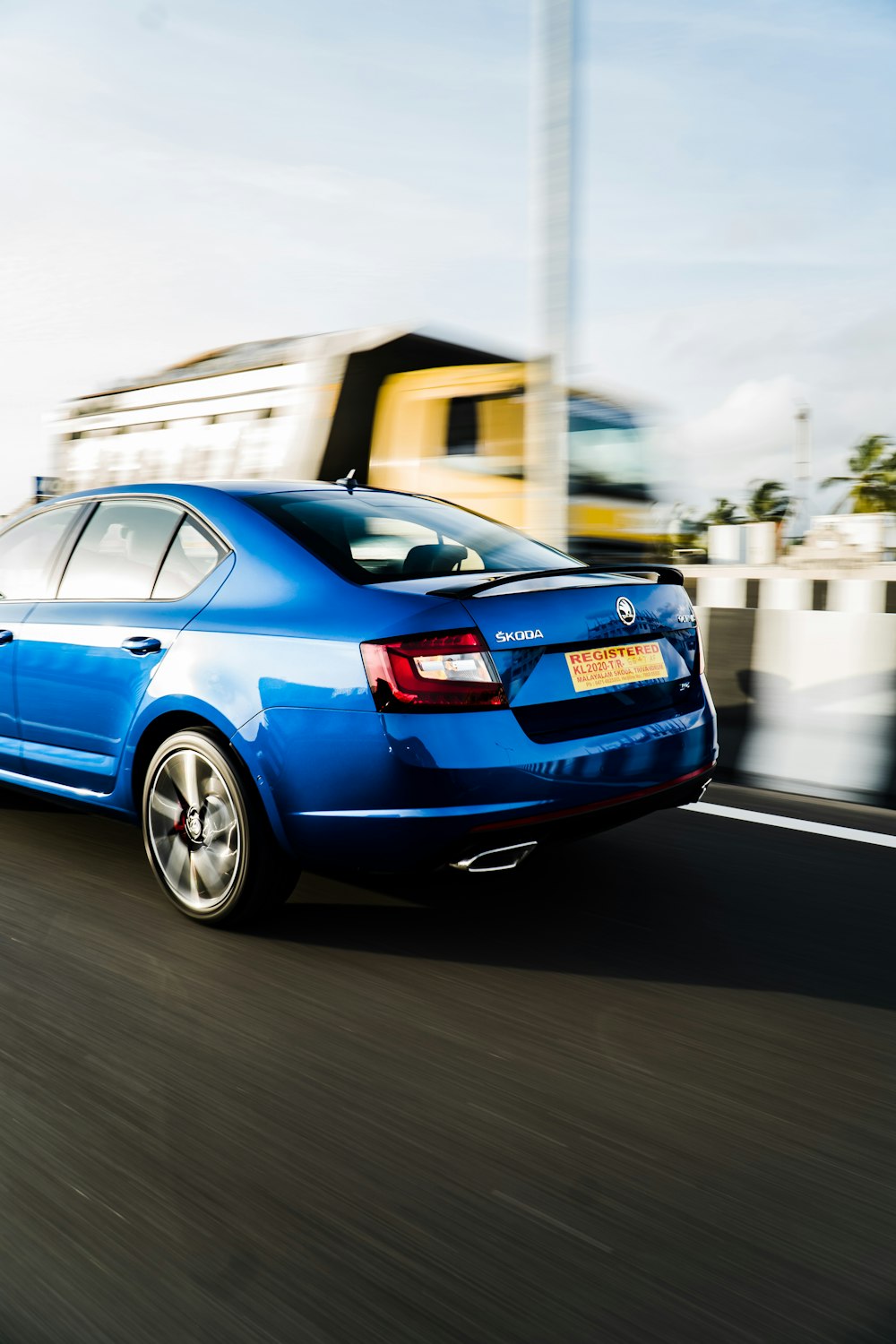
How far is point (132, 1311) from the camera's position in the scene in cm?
214

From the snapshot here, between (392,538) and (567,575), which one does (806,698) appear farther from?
(392,538)

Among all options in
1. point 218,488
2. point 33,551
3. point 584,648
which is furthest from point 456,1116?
point 33,551

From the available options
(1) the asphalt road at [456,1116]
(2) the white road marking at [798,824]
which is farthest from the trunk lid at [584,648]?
(2) the white road marking at [798,824]

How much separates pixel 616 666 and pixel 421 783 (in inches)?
30.8

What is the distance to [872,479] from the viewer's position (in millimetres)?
60969

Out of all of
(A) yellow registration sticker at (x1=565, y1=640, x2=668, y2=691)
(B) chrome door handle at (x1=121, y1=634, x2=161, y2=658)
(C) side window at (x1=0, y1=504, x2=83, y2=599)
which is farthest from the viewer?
(C) side window at (x1=0, y1=504, x2=83, y2=599)

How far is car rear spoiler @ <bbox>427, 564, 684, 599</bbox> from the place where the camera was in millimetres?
3664

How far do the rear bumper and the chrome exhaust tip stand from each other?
2 cm

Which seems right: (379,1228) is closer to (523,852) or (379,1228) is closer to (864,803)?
(523,852)

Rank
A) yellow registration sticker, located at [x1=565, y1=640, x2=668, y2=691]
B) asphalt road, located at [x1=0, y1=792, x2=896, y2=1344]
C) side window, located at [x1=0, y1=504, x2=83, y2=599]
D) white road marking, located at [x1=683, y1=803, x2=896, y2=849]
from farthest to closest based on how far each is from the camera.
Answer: white road marking, located at [x1=683, y1=803, x2=896, y2=849], side window, located at [x1=0, y1=504, x2=83, y2=599], yellow registration sticker, located at [x1=565, y1=640, x2=668, y2=691], asphalt road, located at [x1=0, y1=792, x2=896, y2=1344]

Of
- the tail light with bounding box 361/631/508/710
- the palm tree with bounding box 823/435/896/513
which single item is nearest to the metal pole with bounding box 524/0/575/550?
the tail light with bounding box 361/631/508/710

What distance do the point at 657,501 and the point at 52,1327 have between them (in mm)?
14130

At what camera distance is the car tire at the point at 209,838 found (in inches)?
153

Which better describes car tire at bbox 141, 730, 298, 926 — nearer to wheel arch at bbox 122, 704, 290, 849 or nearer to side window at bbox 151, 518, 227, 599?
wheel arch at bbox 122, 704, 290, 849
